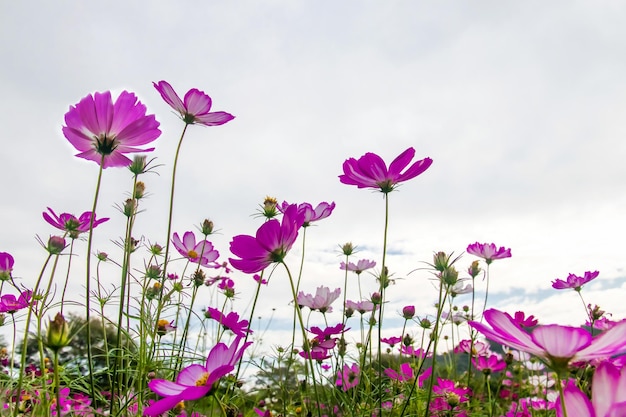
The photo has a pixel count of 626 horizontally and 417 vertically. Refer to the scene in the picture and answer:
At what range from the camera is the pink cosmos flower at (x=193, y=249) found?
1501 mm

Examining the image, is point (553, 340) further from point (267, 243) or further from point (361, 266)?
point (361, 266)

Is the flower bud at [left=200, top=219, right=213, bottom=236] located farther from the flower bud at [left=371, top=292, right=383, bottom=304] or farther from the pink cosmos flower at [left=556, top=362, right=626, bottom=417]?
the pink cosmos flower at [left=556, top=362, right=626, bottom=417]

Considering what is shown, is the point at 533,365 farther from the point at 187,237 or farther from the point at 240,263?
the point at 240,263

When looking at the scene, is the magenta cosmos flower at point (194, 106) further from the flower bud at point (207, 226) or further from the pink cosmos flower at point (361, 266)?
the pink cosmos flower at point (361, 266)

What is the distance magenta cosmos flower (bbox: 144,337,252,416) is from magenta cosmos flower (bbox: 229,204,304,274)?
167 millimetres

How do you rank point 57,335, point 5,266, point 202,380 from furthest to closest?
point 5,266, point 202,380, point 57,335

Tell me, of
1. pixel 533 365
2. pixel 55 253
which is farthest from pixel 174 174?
pixel 533 365

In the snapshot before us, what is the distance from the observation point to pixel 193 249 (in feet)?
5.16

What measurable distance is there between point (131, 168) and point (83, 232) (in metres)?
0.28

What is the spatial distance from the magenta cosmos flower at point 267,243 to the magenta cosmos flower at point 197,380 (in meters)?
0.17

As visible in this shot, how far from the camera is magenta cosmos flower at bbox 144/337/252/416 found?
519 millimetres

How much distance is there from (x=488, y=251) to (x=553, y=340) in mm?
1253

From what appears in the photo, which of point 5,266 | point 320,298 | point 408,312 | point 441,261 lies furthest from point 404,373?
point 5,266

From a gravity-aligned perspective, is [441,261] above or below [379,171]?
below
